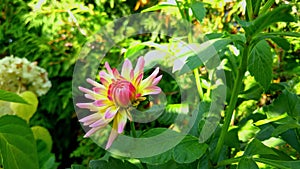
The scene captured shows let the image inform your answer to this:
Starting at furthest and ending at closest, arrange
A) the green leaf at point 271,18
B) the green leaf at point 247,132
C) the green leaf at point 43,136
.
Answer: the green leaf at point 43,136
the green leaf at point 247,132
the green leaf at point 271,18

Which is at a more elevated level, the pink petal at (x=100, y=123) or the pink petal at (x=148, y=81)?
the pink petal at (x=148, y=81)

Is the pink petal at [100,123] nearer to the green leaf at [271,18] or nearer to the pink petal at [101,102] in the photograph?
the pink petal at [101,102]

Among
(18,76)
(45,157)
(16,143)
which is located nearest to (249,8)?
(16,143)

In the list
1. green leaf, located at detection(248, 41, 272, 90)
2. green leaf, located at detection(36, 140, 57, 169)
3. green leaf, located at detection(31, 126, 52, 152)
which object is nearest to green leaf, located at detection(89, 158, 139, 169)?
→ green leaf, located at detection(248, 41, 272, 90)

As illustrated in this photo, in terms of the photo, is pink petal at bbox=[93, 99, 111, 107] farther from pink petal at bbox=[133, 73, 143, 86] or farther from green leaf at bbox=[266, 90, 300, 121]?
green leaf at bbox=[266, 90, 300, 121]

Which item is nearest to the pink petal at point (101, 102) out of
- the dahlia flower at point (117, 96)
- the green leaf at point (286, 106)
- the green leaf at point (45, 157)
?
the dahlia flower at point (117, 96)
